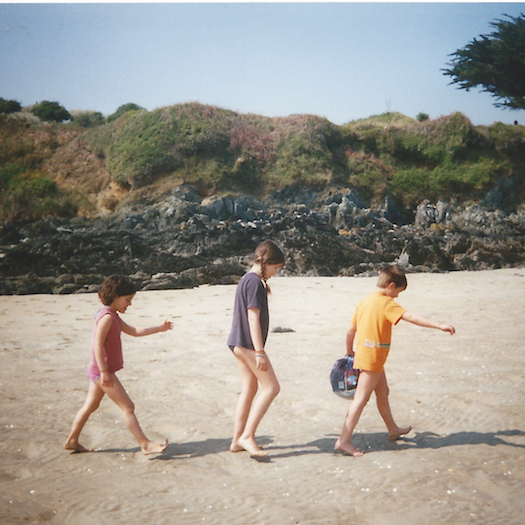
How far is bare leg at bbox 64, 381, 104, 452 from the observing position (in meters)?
3.65

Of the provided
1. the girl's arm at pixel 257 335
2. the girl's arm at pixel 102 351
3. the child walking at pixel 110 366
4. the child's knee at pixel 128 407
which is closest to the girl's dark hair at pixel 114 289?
the child walking at pixel 110 366

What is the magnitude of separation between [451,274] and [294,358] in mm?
10210

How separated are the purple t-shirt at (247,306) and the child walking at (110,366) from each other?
0.72m

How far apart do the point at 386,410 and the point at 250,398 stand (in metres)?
0.98

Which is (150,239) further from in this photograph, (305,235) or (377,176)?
(377,176)

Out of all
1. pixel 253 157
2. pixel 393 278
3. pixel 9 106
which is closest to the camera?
pixel 393 278

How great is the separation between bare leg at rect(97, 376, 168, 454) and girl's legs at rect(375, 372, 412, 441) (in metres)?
1.52

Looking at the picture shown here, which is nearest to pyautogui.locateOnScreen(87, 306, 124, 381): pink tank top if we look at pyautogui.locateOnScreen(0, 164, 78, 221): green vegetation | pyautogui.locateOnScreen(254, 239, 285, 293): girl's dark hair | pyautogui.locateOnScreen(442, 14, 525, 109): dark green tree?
pyautogui.locateOnScreen(254, 239, 285, 293): girl's dark hair

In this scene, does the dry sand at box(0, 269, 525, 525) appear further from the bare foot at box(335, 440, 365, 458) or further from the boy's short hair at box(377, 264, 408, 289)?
the boy's short hair at box(377, 264, 408, 289)

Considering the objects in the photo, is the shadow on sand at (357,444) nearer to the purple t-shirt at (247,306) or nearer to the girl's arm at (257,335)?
the girl's arm at (257,335)

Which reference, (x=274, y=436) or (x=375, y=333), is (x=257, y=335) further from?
(x=274, y=436)

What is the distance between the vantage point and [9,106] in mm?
34781

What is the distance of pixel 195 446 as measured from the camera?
12.8 feet

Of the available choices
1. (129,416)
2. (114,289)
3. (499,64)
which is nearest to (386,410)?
(129,416)
